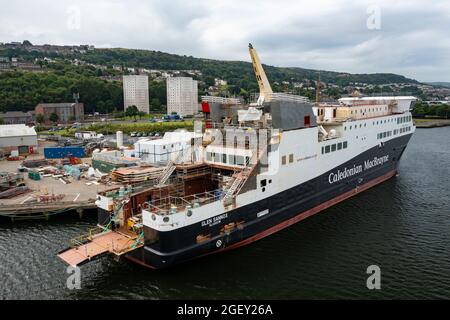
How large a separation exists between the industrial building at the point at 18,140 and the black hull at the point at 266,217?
39.5 meters

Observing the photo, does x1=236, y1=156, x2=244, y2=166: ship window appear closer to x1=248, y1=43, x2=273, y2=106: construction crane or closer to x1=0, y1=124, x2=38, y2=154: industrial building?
x1=248, y1=43, x2=273, y2=106: construction crane

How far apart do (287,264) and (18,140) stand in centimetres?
4482

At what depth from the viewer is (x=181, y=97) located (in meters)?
112

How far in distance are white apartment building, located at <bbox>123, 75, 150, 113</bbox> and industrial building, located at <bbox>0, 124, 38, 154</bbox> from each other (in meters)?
62.9

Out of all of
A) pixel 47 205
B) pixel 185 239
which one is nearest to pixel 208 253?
pixel 185 239

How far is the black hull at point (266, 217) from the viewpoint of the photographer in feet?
54.5

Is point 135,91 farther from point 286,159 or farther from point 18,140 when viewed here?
point 286,159

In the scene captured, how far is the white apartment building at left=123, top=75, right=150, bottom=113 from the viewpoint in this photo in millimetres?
111250

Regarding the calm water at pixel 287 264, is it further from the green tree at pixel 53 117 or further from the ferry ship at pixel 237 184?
the green tree at pixel 53 117

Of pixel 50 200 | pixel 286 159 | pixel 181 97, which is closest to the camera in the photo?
pixel 286 159

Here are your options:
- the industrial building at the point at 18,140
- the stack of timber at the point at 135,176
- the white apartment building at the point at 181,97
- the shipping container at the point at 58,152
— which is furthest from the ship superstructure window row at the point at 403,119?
the white apartment building at the point at 181,97

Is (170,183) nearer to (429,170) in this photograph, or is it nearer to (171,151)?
(171,151)

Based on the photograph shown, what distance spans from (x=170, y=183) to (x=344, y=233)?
11.2m

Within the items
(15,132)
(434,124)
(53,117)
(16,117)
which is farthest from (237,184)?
(434,124)
